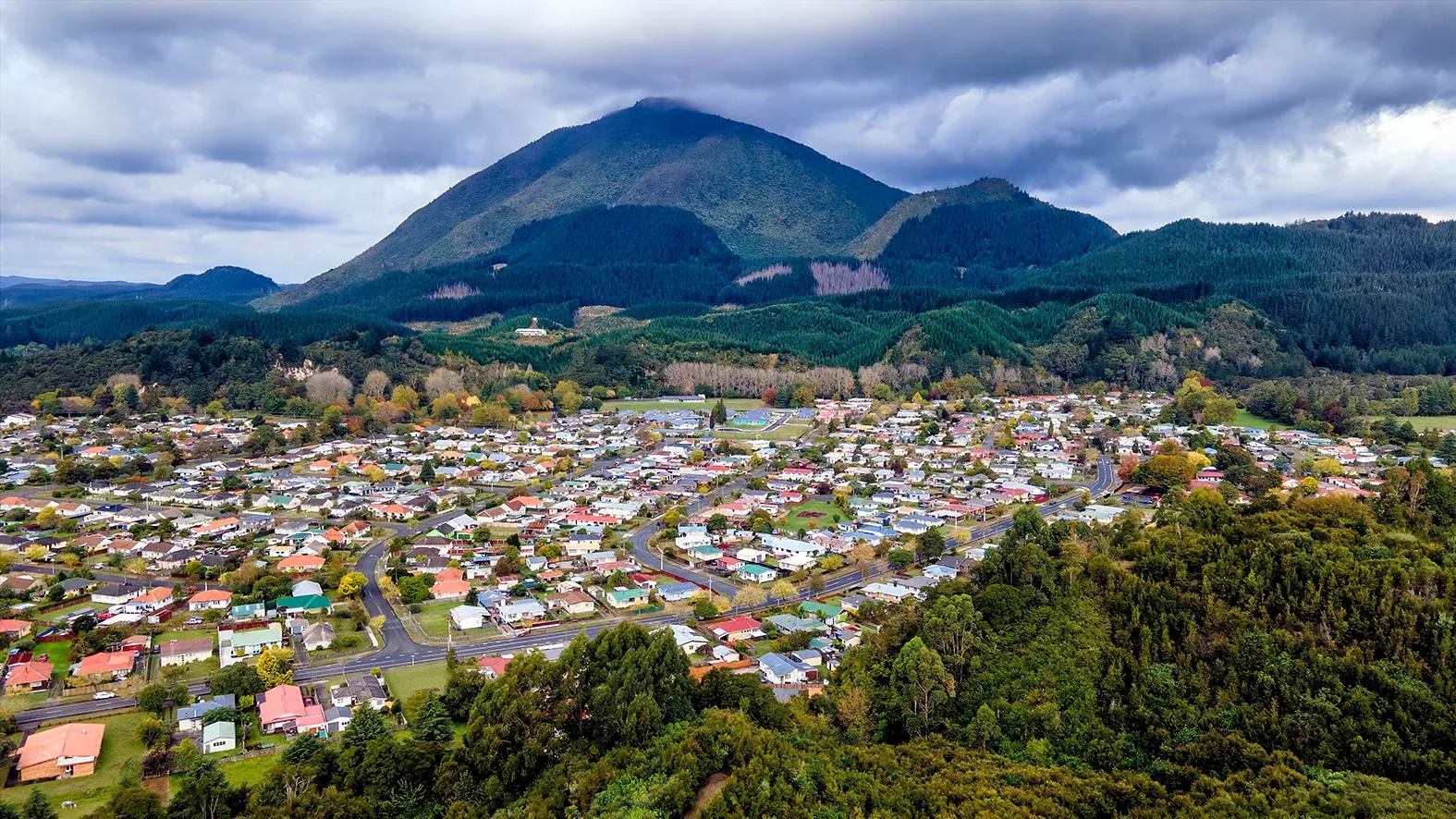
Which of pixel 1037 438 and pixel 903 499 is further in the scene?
pixel 1037 438

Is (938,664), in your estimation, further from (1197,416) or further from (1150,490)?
(1197,416)

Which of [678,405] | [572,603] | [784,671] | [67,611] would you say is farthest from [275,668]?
[678,405]

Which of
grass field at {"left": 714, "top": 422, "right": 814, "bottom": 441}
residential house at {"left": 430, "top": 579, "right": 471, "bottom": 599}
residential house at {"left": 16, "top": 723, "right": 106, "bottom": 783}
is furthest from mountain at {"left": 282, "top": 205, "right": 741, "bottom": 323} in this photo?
residential house at {"left": 16, "top": 723, "right": 106, "bottom": 783}

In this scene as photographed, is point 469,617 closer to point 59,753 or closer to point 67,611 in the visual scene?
point 59,753

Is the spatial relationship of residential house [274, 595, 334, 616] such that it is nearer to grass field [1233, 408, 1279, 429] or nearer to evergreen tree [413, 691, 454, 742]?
evergreen tree [413, 691, 454, 742]

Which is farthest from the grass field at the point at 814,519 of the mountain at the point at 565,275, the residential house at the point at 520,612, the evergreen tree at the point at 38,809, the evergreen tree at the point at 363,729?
the mountain at the point at 565,275

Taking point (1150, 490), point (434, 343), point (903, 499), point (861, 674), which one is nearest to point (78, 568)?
point (861, 674)
